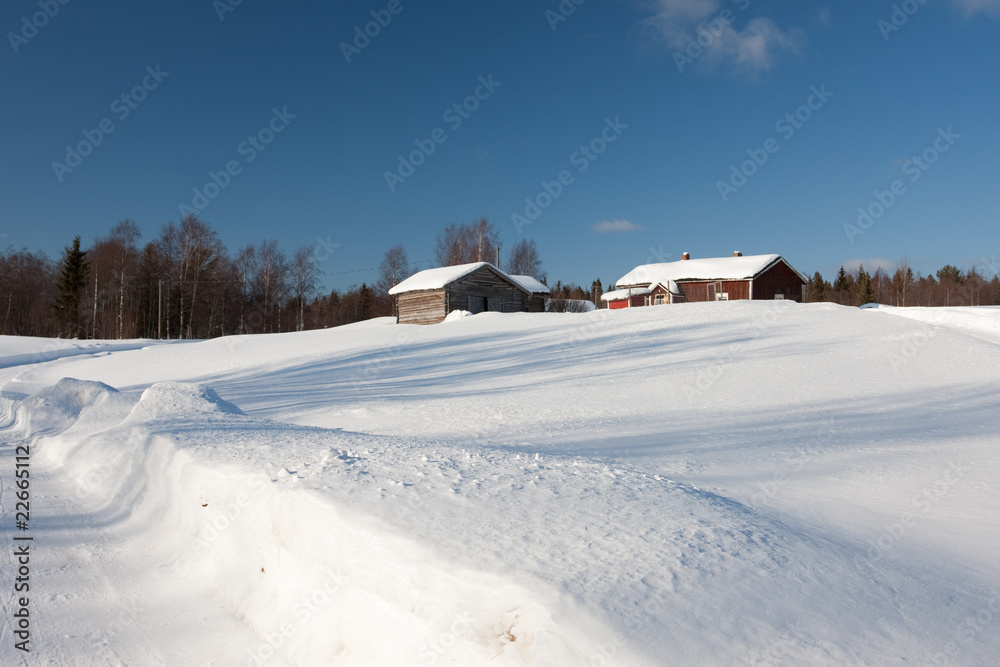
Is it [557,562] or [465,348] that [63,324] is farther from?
[557,562]

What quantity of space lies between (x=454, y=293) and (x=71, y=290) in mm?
32907

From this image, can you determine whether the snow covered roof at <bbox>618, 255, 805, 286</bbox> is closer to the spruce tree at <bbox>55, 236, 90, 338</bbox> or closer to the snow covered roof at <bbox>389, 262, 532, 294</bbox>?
the snow covered roof at <bbox>389, 262, 532, 294</bbox>

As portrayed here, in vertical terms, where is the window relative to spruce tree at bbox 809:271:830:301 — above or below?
below

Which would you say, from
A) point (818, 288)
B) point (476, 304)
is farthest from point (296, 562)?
point (818, 288)

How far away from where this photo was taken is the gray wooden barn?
103 ft

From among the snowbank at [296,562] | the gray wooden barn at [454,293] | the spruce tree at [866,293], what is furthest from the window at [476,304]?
the spruce tree at [866,293]

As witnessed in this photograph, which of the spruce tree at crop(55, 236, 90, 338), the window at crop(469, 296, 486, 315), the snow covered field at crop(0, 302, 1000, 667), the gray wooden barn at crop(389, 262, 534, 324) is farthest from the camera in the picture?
the spruce tree at crop(55, 236, 90, 338)

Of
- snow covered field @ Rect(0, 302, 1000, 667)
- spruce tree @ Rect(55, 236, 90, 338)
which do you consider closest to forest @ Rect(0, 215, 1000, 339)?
spruce tree @ Rect(55, 236, 90, 338)

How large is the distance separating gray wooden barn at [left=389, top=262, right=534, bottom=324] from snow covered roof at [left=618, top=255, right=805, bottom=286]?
11.7 m

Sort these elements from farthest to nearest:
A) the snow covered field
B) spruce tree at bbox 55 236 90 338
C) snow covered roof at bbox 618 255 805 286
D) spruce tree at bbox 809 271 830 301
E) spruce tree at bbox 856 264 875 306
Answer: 1. spruce tree at bbox 809 271 830 301
2. spruce tree at bbox 856 264 875 306
3. spruce tree at bbox 55 236 90 338
4. snow covered roof at bbox 618 255 805 286
5. the snow covered field

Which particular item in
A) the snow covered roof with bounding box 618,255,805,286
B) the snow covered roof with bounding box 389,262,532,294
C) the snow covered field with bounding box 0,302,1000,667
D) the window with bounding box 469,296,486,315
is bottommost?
the snow covered field with bounding box 0,302,1000,667

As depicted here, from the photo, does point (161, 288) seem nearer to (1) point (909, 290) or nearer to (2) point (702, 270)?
(2) point (702, 270)

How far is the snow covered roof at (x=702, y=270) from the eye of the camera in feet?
123

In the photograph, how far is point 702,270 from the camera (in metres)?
39.6
